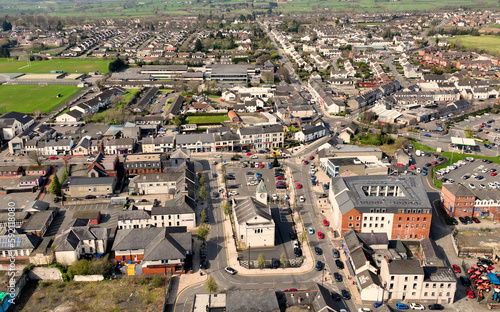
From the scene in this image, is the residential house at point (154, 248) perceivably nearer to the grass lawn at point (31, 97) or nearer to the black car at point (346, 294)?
the black car at point (346, 294)

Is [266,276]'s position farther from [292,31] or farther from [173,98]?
[292,31]

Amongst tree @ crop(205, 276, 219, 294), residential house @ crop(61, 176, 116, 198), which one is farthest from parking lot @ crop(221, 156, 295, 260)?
residential house @ crop(61, 176, 116, 198)

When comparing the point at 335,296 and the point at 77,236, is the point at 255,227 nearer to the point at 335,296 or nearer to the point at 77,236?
the point at 335,296

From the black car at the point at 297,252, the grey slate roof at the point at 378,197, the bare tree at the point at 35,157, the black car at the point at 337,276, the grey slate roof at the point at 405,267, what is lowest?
the black car at the point at 337,276

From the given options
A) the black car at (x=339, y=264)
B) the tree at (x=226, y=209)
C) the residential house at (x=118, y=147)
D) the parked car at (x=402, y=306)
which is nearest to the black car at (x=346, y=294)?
the black car at (x=339, y=264)

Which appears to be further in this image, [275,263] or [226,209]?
[226,209]

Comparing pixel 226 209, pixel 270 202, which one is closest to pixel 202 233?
pixel 226 209
